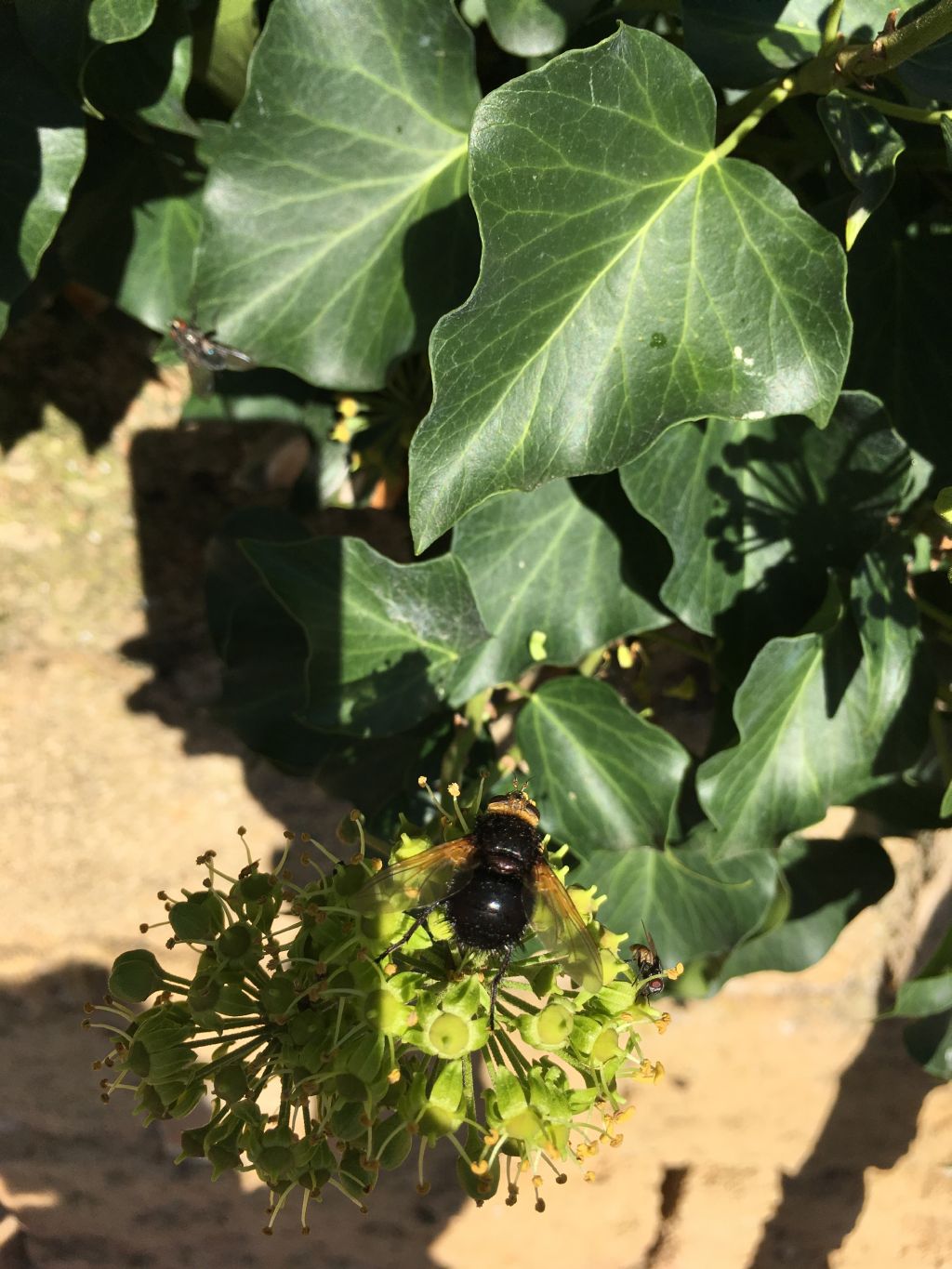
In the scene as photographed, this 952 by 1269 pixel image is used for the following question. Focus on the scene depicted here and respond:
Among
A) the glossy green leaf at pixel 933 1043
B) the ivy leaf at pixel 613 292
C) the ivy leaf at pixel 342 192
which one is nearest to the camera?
the ivy leaf at pixel 613 292

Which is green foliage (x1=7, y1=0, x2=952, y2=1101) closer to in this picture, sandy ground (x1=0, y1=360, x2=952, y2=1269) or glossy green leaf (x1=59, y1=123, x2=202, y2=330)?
glossy green leaf (x1=59, y1=123, x2=202, y2=330)

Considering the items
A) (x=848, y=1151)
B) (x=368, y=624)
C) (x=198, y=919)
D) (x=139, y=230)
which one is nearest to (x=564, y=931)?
(x=198, y=919)

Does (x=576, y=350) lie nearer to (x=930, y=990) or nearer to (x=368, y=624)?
(x=368, y=624)

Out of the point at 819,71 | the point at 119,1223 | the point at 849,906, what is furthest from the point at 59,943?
the point at 819,71

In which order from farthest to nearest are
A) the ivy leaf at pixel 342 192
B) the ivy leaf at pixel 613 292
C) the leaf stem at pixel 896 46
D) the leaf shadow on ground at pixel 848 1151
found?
the leaf shadow on ground at pixel 848 1151
the ivy leaf at pixel 342 192
the ivy leaf at pixel 613 292
the leaf stem at pixel 896 46

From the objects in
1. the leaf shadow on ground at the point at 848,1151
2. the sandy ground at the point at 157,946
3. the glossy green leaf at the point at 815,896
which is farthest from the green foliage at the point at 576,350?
the leaf shadow on ground at the point at 848,1151

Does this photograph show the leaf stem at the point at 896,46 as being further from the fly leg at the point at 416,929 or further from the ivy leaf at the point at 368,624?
the fly leg at the point at 416,929
